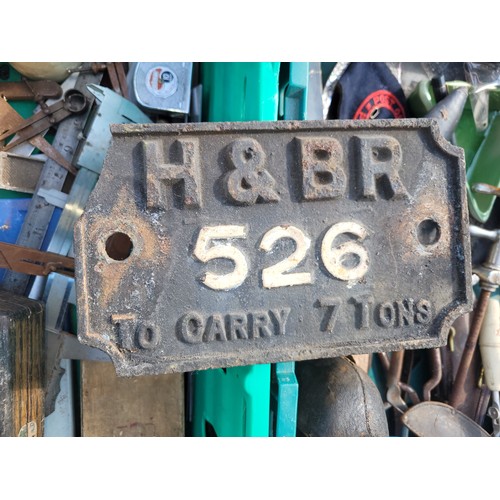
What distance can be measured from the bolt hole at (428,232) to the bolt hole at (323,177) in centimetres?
23

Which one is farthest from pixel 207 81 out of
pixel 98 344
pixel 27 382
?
pixel 27 382

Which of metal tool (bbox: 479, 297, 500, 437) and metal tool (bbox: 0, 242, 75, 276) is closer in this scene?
metal tool (bbox: 0, 242, 75, 276)

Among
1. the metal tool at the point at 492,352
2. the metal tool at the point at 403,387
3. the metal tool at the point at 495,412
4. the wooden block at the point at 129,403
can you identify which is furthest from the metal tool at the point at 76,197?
the metal tool at the point at 495,412

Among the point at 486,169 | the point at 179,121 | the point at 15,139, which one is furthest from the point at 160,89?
the point at 486,169

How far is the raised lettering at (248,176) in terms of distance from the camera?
84 centimetres

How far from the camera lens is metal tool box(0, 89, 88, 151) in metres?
1.46

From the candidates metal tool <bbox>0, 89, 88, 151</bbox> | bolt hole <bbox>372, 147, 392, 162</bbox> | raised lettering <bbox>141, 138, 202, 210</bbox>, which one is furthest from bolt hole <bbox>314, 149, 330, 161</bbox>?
metal tool <bbox>0, 89, 88, 151</bbox>

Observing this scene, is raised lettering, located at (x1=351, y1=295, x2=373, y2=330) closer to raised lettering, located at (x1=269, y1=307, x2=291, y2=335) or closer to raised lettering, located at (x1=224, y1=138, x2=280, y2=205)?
raised lettering, located at (x1=269, y1=307, x2=291, y2=335)

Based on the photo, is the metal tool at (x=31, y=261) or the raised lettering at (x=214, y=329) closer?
the raised lettering at (x=214, y=329)

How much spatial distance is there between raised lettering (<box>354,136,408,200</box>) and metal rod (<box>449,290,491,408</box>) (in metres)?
0.89

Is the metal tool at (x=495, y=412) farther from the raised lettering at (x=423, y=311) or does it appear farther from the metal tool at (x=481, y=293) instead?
the raised lettering at (x=423, y=311)

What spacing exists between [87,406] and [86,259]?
78cm

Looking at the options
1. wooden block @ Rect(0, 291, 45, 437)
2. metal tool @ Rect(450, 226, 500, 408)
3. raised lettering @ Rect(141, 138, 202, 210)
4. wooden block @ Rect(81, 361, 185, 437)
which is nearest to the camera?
raised lettering @ Rect(141, 138, 202, 210)

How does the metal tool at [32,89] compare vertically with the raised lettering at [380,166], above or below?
above
